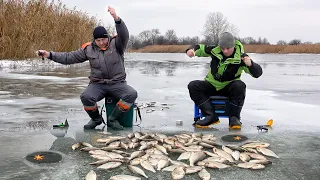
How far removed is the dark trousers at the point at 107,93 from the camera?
4.90m

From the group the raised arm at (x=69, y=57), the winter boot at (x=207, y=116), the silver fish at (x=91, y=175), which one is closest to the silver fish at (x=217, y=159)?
the silver fish at (x=91, y=175)

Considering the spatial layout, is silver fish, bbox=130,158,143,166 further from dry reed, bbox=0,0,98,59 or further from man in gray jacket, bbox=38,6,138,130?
dry reed, bbox=0,0,98,59

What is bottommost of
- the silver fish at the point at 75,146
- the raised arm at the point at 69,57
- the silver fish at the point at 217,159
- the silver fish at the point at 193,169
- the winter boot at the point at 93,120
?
the silver fish at the point at 217,159

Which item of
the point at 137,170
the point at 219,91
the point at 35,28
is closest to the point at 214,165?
the point at 137,170

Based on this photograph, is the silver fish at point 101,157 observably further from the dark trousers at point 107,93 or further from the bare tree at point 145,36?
the bare tree at point 145,36

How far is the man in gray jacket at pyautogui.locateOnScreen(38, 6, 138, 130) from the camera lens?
4.91m

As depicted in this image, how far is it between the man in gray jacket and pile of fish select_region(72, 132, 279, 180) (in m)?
0.55

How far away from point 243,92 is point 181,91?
348 cm

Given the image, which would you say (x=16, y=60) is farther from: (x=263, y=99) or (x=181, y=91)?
(x=263, y=99)

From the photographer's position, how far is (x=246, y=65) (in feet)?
16.4

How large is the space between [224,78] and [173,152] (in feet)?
5.41

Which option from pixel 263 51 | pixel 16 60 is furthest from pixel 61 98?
pixel 263 51

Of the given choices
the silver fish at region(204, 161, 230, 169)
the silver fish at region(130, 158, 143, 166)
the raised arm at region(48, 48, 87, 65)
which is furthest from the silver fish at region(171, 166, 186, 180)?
the raised arm at region(48, 48, 87, 65)

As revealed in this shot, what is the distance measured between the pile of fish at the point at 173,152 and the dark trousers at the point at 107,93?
0.61 metres
